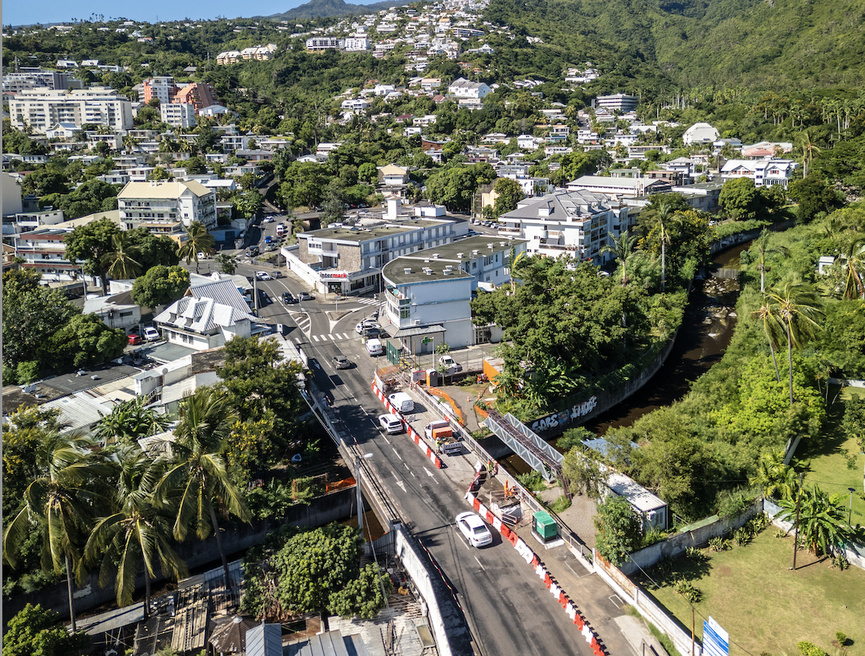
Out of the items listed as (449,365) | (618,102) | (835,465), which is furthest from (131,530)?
(618,102)

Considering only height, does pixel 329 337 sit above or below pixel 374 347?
below

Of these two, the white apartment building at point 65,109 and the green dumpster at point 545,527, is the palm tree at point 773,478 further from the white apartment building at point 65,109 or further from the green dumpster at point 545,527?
the white apartment building at point 65,109

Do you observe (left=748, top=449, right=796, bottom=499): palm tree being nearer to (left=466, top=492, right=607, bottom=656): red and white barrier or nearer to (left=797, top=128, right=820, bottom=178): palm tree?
(left=466, top=492, right=607, bottom=656): red and white barrier

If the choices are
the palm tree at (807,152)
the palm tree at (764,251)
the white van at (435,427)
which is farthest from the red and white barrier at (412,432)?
the palm tree at (807,152)

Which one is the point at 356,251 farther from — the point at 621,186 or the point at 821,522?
the point at 621,186

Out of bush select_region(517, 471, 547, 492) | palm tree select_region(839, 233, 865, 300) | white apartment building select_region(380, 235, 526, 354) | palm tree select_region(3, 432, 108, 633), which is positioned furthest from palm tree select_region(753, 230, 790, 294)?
palm tree select_region(3, 432, 108, 633)

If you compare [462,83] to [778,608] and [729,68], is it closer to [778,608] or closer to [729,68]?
[729,68]
